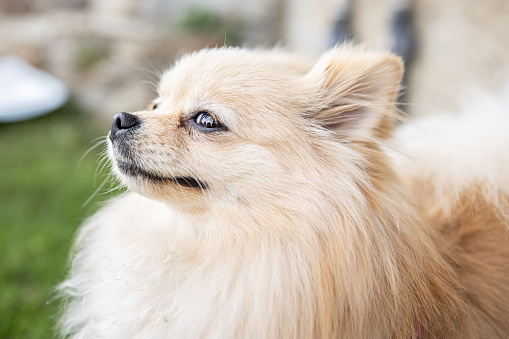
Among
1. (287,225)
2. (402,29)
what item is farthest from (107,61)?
(287,225)

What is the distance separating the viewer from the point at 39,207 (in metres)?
3.86

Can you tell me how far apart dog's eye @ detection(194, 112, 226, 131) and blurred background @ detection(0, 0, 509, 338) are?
666mm

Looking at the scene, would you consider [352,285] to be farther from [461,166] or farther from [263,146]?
[461,166]

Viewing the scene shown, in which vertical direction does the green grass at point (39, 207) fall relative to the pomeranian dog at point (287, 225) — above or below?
below

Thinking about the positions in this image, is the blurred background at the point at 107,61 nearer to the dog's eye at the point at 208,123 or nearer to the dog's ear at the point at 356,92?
the dog's ear at the point at 356,92

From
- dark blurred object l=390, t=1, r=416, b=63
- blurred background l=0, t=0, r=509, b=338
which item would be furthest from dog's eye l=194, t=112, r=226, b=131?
dark blurred object l=390, t=1, r=416, b=63

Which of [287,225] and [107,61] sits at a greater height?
[287,225]

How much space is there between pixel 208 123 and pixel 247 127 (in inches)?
6.2

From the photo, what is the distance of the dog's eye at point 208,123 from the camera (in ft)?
5.12

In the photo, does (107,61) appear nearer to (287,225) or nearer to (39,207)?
(39,207)

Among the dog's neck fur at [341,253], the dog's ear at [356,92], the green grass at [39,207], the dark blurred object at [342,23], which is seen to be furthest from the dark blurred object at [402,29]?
the green grass at [39,207]

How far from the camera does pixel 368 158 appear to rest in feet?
4.96

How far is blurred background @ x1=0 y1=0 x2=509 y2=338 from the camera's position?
3176 millimetres

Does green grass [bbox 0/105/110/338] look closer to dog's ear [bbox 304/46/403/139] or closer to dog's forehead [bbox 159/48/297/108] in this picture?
dog's forehead [bbox 159/48/297/108]
